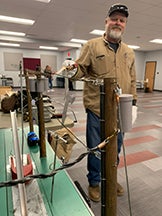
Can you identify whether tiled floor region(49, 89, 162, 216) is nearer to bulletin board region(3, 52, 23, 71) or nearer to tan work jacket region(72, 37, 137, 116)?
tan work jacket region(72, 37, 137, 116)

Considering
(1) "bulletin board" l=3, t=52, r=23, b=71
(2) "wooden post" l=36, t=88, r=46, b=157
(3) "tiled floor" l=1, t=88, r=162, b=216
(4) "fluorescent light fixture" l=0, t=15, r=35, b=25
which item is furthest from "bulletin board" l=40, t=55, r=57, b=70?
(2) "wooden post" l=36, t=88, r=46, b=157

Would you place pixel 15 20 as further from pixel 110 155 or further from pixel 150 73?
pixel 150 73

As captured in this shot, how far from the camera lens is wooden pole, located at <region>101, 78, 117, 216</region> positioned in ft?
1.98

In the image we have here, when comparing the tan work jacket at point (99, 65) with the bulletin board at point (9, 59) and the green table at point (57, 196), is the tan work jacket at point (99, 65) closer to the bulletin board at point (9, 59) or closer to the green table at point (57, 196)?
the green table at point (57, 196)

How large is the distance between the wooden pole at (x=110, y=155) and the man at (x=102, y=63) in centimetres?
70

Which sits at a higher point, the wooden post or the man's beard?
the man's beard

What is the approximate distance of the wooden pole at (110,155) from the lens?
0.60 m

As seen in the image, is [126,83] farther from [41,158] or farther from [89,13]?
[89,13]

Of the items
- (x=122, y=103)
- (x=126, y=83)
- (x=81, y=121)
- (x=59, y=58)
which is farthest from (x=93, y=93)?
(x=59, y=58)

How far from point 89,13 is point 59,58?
341 inches

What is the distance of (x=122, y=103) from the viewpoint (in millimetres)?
826

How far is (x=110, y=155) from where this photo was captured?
2.10 ft

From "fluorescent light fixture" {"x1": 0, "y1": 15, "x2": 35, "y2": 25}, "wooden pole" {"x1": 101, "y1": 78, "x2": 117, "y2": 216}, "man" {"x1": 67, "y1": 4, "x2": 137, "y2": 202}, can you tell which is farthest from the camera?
"fluorescent light fixture" {"x1": 0, "y1": 15, "x2": 35, "y2": 25}

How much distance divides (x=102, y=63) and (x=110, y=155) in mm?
932
